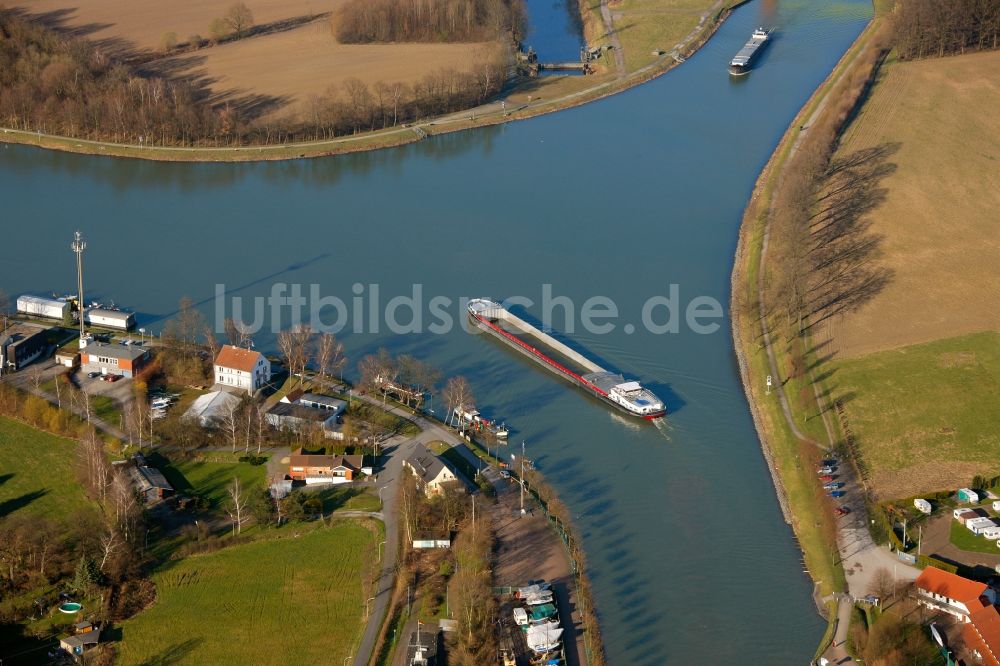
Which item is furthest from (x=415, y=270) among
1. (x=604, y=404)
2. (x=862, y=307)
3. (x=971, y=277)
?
(x=971, y=277)

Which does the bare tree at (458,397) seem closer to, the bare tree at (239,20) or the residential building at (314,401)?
the residential building at (314,401)

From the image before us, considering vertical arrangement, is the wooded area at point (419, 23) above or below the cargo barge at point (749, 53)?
above

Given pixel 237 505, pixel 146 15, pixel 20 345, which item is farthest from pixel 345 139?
pixel 237 505

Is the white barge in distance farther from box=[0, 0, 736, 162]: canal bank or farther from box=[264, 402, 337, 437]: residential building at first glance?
box=[0, 0, 736, 162]: canal bank

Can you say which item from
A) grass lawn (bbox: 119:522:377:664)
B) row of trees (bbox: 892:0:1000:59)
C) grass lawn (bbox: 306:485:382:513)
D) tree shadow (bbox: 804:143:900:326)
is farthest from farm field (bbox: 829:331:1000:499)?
row of trees (bbox: 892:0:1000:59)

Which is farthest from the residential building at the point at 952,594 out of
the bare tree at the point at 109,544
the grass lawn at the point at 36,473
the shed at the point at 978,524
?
the grass lawn at the point at 36,473

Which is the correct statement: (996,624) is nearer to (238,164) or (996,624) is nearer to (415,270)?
(415,270)
